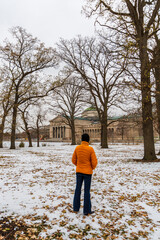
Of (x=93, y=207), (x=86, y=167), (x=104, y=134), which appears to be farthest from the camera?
(x=104, y=134)

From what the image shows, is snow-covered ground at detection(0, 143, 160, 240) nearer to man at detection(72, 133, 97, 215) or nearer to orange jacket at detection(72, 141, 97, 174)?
man at detection(72, 133, 97, 215)

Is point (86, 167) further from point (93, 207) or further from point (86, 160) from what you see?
point (93, 207)

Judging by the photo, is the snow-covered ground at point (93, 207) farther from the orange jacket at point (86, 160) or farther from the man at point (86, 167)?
the orange jacket at point (86, 160)

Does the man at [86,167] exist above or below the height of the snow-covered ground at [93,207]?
above

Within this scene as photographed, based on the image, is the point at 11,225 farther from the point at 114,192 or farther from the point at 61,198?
the point at 114,192

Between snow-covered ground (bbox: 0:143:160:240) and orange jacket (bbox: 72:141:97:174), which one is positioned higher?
orange jacket (bbox: 72:141:97:174)

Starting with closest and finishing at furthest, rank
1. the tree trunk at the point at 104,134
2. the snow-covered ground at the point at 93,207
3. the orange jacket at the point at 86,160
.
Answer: the snow-covered ground at the point at 93,207 → the orange jacket at the point at 86,160 → the tree trunk at the point at 104,134

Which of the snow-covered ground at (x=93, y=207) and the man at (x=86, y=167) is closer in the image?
the snow-covered ground at (x=93, y=207)

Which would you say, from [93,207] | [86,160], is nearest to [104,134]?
[93,207]

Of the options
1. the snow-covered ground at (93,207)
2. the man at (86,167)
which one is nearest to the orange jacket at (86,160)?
the man at (86,167)

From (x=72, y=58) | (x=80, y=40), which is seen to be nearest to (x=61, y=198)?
(x=72, y=58)

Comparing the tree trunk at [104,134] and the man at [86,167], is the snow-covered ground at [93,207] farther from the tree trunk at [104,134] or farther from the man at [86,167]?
the tree trunk at [104,134]


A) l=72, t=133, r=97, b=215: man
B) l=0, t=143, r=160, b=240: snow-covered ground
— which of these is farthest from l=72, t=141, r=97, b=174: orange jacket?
l=0, t=143, r=160, b=240: snow-covered ground

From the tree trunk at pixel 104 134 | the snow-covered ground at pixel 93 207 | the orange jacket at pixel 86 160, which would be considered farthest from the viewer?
the tree trunk at pixel 104 134
